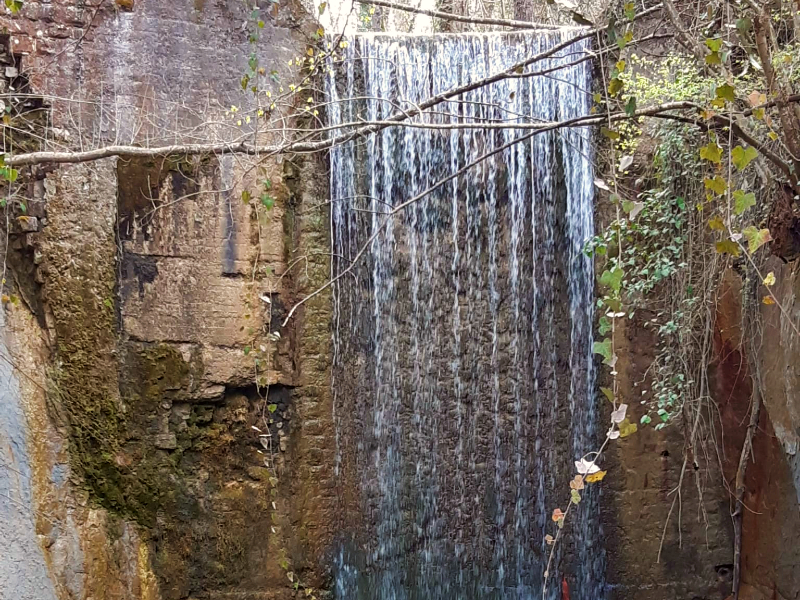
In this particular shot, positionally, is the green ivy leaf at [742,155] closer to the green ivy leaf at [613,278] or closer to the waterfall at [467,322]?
the green ivy leaf at [613,278]

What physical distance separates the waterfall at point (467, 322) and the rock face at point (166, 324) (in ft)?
1.33

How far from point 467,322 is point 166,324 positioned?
80.5 inches

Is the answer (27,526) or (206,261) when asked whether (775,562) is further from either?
(27,526)

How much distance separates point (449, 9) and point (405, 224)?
4.57 metres

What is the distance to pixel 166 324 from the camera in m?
4.57

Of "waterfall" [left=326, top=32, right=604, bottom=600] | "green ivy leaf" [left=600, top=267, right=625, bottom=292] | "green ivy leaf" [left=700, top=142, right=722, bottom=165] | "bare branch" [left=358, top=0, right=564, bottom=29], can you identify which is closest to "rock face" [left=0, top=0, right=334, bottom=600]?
"waterfall" [left=326, top=32, right=604, bottom=600]

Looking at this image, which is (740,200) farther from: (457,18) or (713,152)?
(457,18)

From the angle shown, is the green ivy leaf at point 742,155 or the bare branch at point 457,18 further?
the bare branch at point 457,18

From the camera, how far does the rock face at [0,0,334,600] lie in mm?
4117

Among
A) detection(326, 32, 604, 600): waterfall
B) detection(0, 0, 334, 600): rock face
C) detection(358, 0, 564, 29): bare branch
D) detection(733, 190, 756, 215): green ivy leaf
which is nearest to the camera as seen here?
detection(733, 190, 756, 215): green ivy leaf

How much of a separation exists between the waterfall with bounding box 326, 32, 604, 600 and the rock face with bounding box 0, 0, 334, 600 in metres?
0.40

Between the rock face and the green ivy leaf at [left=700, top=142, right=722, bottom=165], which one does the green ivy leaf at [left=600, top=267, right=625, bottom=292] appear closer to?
the green ivy leaf at [left=700, top=142, right=722, bottom=165]

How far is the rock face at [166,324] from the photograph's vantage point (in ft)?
13.5

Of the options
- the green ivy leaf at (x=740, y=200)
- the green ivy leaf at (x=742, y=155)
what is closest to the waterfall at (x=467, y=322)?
the green ivy leaf at (x=740, y=200)
